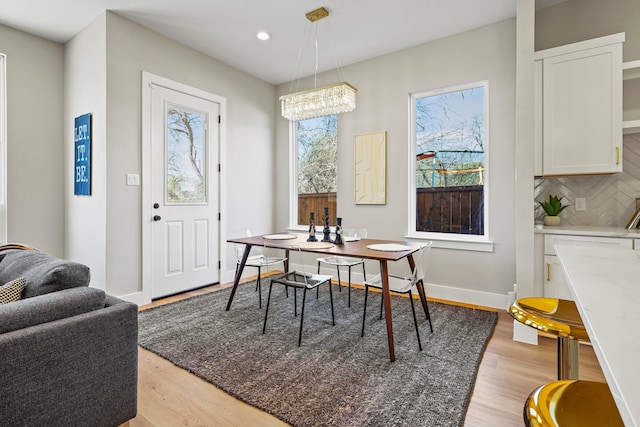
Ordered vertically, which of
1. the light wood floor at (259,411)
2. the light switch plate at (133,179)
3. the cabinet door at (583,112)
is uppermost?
the cabinet door at (583,112)

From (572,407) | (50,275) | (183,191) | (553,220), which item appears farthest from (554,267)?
(183,191)

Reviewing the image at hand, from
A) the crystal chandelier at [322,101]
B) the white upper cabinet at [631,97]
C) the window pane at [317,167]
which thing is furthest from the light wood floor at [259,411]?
the window pane at [317,167]

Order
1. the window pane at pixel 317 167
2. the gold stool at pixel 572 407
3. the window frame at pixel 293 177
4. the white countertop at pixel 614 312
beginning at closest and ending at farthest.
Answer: the white countertop at pixel 614 312 → the gold stool at pixel 572 407 → the window pane at pixel 317 167 → the window frame at pixel 293 177

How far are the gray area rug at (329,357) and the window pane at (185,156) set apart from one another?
1214 millimetres

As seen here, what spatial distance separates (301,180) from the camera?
482 cm

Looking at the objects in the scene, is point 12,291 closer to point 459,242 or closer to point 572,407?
point 572,407

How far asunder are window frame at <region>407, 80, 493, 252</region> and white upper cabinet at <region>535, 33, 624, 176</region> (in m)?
0.68

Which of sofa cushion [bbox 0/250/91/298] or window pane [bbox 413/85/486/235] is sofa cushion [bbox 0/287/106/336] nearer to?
sofa cushion [bbox 0/250/91/298]

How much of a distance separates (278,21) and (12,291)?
2988mm

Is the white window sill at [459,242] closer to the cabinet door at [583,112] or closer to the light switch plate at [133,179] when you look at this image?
the cabinet door at [583,112]

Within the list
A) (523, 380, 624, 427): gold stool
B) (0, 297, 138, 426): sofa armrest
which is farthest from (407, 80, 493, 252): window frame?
(0, 297, 138, 426): sofa armrest

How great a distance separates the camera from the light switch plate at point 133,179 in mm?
3252

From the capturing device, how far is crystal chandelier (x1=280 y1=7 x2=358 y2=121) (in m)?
2.89

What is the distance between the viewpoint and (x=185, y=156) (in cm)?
379
